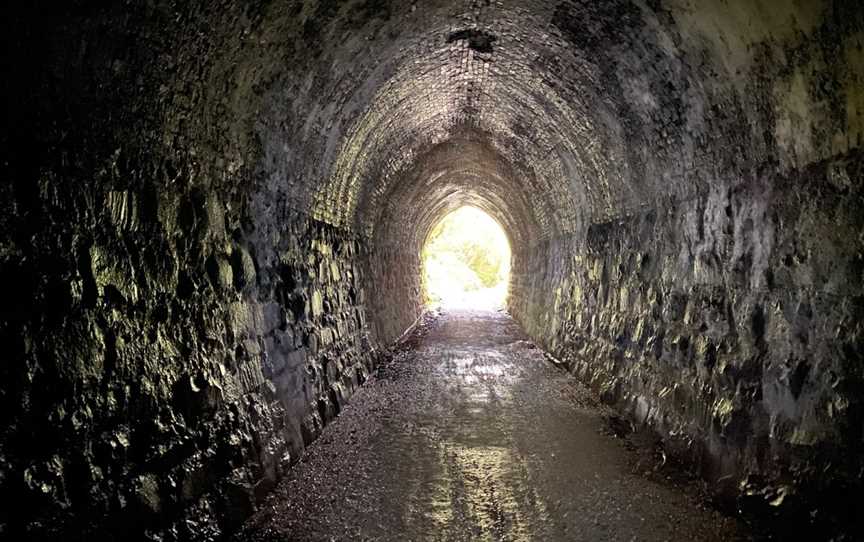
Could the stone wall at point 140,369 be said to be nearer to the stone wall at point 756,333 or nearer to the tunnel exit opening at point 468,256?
the stone wall at point 756,333

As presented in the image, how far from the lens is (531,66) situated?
6168 millimetres

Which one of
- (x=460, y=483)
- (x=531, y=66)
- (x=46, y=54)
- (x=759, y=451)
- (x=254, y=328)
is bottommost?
(x=460, y=483)

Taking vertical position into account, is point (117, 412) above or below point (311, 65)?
below

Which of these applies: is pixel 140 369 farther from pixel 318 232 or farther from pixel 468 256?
pixel 468 256

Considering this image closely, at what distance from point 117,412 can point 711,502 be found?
384 centimetres

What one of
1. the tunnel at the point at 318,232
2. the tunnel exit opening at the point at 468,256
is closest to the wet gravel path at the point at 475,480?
the tunnel at the point at 318,232

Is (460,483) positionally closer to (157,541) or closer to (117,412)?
(157,541)

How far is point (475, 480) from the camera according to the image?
4.35 meters

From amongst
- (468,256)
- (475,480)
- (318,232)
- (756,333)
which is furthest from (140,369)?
(468,256)

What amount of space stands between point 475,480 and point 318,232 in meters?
3.53

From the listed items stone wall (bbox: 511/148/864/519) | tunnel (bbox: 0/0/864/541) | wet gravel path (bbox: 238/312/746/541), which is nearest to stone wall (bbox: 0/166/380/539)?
tunnel (bbox: 0/0/864/541)

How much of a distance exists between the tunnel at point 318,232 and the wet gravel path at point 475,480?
254 millimetres

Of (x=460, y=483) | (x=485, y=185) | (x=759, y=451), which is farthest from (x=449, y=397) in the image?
(x=485, y=185)

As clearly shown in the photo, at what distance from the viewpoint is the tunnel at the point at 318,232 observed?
7.82ft
